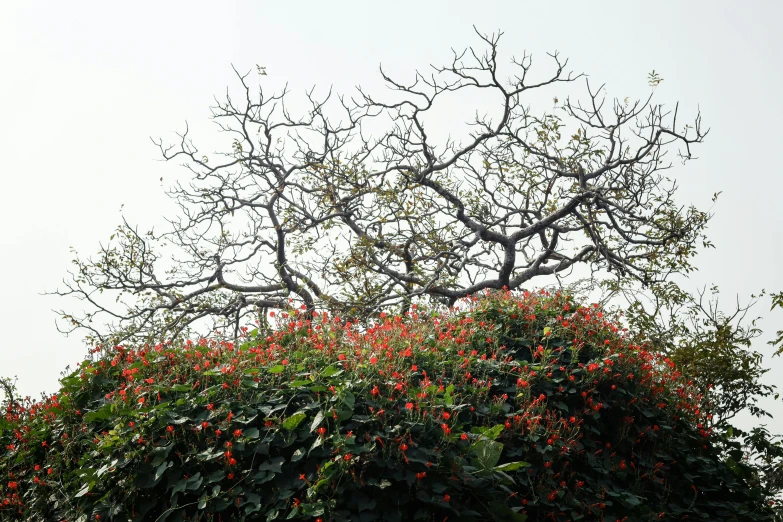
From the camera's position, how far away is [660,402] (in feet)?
22.4

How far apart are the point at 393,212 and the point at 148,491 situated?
7.54m

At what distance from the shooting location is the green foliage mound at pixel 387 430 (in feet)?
15.0

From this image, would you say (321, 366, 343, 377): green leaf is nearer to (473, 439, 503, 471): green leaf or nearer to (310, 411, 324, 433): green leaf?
(310, 411, 324, 433): green leaf

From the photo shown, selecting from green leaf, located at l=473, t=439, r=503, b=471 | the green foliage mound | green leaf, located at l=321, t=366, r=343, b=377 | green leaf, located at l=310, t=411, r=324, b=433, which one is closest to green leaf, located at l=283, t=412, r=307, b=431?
the green foliage mound

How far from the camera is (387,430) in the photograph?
463cm

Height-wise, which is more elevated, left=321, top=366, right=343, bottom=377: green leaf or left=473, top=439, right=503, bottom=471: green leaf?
left=321, top=366, right=343, bottom=377: green leaf

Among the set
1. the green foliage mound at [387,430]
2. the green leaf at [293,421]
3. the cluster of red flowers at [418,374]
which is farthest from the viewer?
the cluster of red flowers at [418,374]

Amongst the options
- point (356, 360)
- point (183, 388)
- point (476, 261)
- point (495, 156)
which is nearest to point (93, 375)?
point (183, 388)

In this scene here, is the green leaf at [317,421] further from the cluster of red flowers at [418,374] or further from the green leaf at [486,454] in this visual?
the green leaf at [486,454]

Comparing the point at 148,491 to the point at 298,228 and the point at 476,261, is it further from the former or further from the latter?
the point at 476,261

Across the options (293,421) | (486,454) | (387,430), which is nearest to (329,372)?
(293,421)

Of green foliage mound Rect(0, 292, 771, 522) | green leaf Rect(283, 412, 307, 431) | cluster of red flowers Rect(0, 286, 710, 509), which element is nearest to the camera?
green foliage mound Rect(0, 292, 771, 522)

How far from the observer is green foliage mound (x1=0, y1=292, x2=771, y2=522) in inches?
180

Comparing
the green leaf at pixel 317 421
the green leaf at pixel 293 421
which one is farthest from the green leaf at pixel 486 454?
the green leaf at pixel 293 421
